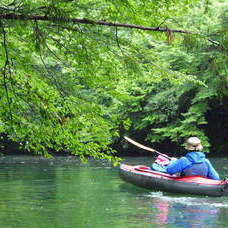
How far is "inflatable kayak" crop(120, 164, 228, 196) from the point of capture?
432 inches

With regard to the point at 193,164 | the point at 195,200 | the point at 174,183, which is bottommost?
the point at 195,200

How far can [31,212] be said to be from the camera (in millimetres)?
9102

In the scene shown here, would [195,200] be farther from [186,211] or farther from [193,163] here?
[186,211]

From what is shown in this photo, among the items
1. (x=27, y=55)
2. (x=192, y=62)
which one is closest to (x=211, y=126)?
(x=192, y=62)

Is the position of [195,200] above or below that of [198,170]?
below

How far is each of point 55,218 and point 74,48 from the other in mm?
4147

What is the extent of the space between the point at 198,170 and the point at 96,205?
8.65 ft

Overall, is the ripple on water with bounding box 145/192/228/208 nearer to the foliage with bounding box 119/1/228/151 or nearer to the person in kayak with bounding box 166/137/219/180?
the person in kayak with bounding box 166/137/219/180

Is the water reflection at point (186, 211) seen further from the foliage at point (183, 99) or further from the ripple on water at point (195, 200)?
the foliage at point (183, 99)

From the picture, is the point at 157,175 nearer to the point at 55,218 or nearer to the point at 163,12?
the point at 55,218

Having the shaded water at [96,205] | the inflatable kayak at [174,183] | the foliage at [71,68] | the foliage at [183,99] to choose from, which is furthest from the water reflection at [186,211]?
the foliage at [183,99]

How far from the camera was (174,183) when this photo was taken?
11.7 meters

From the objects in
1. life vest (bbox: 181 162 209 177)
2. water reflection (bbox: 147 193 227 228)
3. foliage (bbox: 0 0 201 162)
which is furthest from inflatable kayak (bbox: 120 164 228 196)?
foliage (bbox: 0 0 201 162)

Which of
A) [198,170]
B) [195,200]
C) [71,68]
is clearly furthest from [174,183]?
[71,68]
